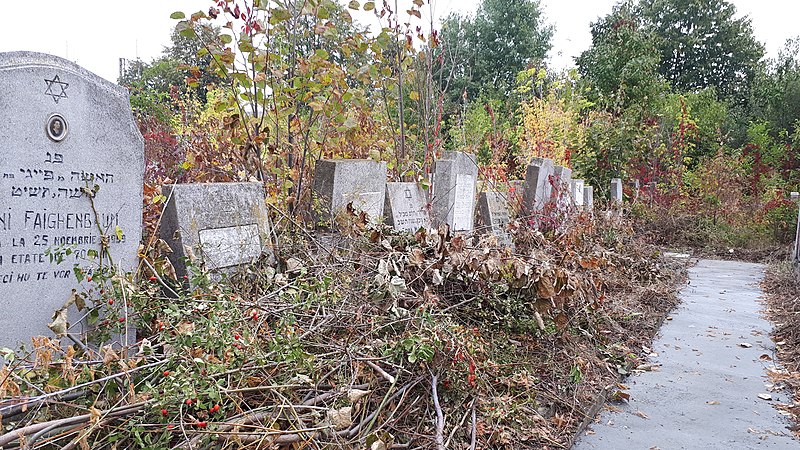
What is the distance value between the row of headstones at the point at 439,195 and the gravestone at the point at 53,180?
6.72 ft

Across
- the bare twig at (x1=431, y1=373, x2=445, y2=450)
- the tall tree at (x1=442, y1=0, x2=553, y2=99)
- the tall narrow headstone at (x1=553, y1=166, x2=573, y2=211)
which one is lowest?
the bare twig at (x1=431, y1=373, x2=445, y2=450)

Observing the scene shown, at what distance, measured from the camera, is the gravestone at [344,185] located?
17.2 feet

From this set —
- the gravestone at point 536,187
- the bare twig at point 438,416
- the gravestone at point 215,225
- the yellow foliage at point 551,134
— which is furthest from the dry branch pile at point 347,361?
the yellow foliage at point 551,134

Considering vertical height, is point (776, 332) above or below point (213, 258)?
below

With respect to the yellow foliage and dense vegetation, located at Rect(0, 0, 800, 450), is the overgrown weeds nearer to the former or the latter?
dense vegetation, located at Rect(0, 0, 800, 450)

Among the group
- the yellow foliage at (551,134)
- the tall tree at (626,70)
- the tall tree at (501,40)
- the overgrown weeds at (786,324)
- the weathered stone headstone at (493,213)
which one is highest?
the tall tree at (501,40)

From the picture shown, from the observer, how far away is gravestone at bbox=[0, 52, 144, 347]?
9.38 feet

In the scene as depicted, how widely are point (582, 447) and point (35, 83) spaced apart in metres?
3.40

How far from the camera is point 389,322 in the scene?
3320 millimetres

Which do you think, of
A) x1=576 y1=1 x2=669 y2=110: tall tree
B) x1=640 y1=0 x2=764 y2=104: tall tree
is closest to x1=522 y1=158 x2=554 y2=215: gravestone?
x1=576 y1=1 x2=669 y2=110: tall tree

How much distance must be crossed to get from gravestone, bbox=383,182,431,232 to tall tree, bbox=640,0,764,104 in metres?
30.1

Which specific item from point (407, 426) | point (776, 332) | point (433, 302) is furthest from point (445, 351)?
point (776, 332)

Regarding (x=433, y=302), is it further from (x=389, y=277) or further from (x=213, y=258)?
(x=213, y=258)

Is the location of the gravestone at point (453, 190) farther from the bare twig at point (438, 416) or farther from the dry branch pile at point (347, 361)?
the bare twig at point (438, 416)
